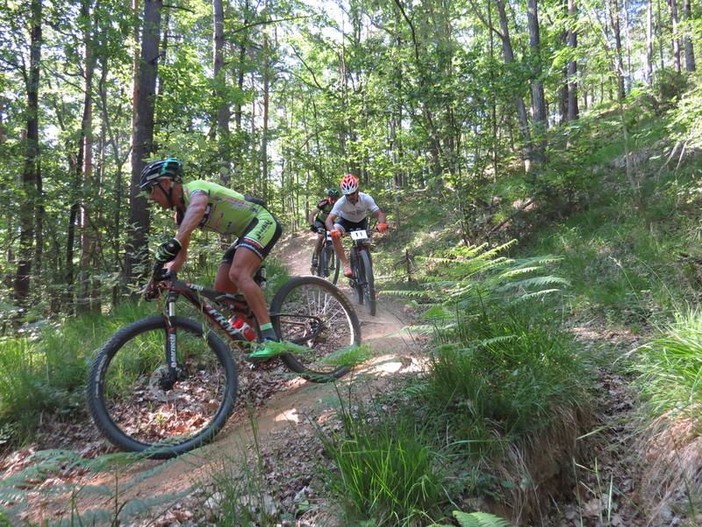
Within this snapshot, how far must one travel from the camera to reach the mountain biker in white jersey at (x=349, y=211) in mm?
6309

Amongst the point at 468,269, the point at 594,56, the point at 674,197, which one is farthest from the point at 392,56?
the point at 468,269

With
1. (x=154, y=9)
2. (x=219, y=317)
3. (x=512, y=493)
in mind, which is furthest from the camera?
(x=154, y=9)

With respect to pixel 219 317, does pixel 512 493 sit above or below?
below

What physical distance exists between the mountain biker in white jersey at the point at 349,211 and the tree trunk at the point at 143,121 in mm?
3228

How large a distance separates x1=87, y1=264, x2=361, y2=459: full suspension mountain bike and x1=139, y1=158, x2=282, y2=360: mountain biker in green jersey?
19 cm

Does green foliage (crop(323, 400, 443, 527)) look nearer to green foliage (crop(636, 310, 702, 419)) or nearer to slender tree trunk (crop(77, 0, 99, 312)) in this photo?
green foliage (crop(636, 310, 702, 419))

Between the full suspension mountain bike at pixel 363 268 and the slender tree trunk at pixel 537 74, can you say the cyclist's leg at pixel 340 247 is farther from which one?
the slender tree trunk at pixel 537 74

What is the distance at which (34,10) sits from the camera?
263 inches

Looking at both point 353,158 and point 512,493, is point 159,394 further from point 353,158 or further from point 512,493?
point 353,158

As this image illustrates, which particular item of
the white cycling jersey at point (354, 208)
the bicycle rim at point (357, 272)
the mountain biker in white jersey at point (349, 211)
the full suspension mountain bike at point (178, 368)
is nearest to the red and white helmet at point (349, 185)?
the mountain biker in white jersey at point (349, 211)

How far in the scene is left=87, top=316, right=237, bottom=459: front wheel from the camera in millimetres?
2943

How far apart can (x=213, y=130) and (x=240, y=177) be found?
45.9 inches

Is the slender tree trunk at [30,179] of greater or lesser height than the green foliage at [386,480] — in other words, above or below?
above

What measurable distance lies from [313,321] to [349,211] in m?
2.52
